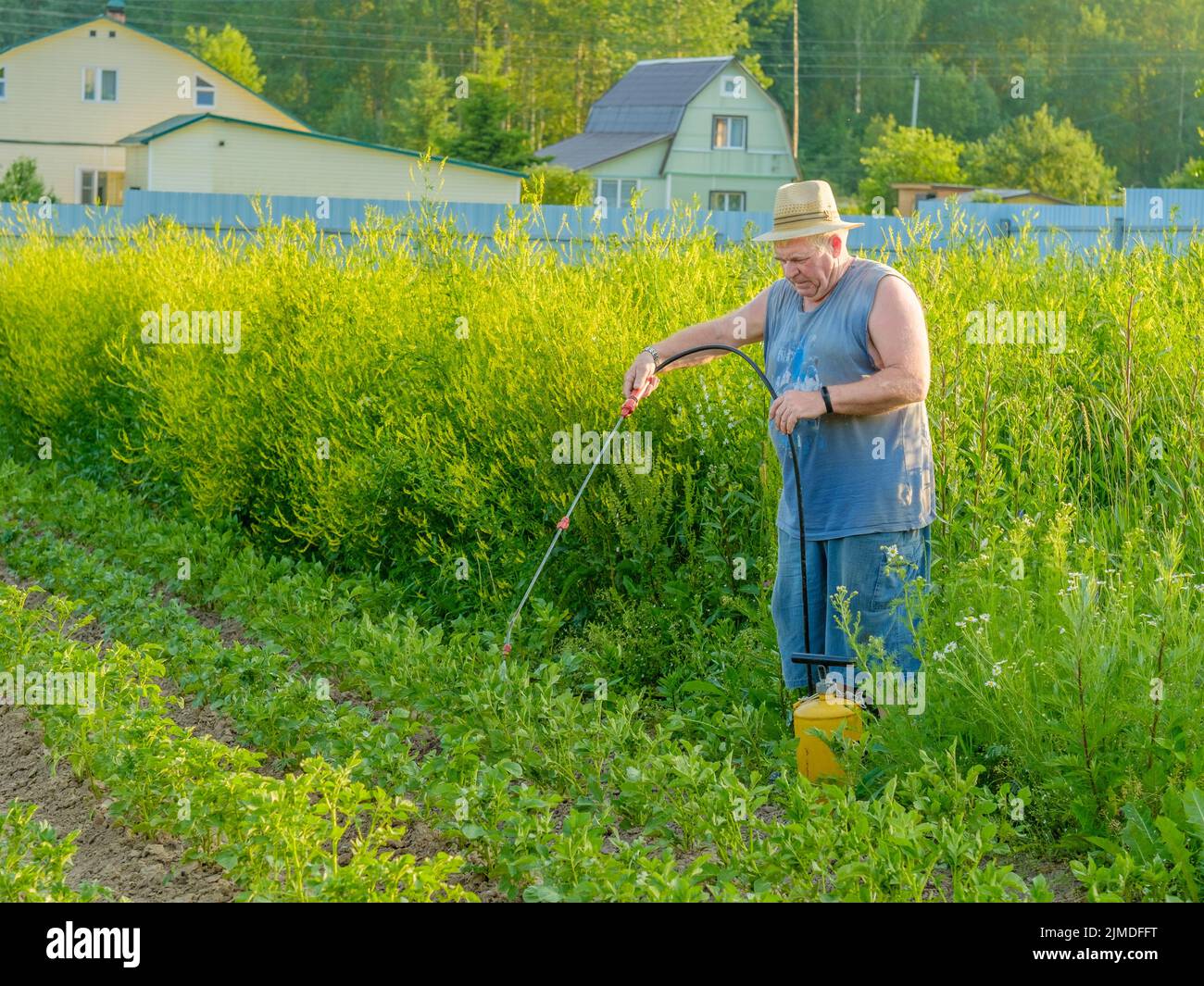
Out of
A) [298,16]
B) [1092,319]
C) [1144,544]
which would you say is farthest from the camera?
[298,16]

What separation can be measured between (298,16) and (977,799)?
73.7 m

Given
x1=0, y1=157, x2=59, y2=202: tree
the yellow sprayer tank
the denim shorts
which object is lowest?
the yellow sprayer tank

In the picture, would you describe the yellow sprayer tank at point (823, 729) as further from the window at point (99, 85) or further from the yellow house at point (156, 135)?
the window at point (99, 85)

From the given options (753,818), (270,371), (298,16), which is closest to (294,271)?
(270,371)

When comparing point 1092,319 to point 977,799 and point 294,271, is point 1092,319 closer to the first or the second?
point 977,799

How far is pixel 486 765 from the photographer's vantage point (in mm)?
5078

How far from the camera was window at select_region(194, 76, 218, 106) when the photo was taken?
4866cm

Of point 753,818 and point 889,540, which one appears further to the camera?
point 889,540

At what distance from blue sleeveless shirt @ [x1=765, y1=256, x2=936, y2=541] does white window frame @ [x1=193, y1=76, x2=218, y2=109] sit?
155 feet

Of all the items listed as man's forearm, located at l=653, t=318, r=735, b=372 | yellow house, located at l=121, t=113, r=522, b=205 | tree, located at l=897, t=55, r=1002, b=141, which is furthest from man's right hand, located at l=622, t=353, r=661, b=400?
tree, located at l=897, t=55, r=1002, b=141

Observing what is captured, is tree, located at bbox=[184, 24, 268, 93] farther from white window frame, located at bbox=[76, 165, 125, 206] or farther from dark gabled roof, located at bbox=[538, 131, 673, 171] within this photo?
dark gabled roof, located at bbox=[538, 131, 673, 171]

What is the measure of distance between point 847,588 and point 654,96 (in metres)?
50.5

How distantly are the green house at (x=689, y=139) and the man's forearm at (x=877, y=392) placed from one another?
4682cm

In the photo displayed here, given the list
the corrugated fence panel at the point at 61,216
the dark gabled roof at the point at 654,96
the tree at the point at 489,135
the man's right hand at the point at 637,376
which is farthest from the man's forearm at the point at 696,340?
the dark gabled roof at the point at 654,96
